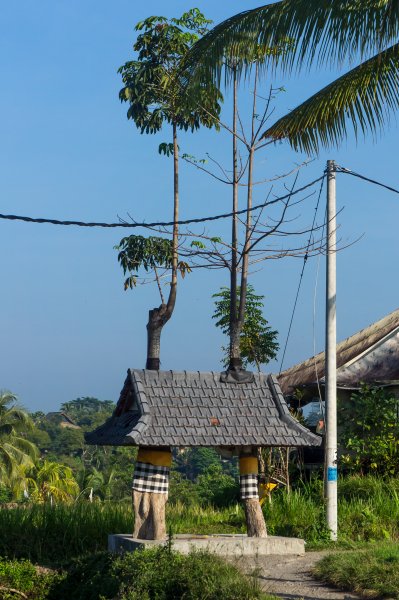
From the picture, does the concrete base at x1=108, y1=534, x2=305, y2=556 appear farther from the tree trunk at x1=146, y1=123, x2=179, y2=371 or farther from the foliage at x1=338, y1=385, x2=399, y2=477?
the tree trunk at x1=146, y1=123, x2=179, y2=371

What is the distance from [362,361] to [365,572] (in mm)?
10652

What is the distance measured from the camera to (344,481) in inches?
832

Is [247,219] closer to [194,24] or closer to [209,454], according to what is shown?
[194,24]

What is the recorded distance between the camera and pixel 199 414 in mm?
15617

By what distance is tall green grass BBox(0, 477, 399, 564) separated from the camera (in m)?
18.1

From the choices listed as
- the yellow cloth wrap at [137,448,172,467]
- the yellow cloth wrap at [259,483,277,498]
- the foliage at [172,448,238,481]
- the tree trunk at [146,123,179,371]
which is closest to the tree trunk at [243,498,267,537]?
the yellow cloth wrap at [137,448,172,467]

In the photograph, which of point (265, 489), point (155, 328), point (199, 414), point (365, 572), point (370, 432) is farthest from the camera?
point (155, 328)

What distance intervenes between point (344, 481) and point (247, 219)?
6.77m

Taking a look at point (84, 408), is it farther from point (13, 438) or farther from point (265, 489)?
point (265, 489)

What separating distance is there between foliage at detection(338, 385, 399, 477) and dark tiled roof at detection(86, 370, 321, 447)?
623 centimetres

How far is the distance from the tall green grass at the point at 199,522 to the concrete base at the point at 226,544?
149 cm

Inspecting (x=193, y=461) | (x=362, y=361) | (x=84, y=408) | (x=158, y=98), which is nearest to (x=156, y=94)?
(x=158, y=98)

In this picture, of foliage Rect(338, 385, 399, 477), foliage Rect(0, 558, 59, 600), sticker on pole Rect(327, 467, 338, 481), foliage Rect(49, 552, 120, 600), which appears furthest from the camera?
foliage Rect(338, 385, 399, 477)

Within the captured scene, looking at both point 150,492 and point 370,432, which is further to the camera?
point 370,432
